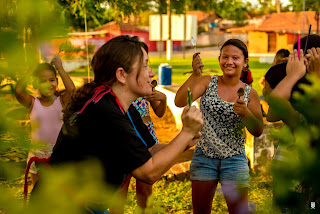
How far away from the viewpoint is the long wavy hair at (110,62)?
2000mm

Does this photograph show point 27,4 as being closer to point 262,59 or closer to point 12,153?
point 12,153

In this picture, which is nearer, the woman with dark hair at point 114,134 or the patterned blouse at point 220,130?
the woman with dark hair at point 114,134

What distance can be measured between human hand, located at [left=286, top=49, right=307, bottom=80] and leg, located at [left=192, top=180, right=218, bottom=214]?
1215 mm

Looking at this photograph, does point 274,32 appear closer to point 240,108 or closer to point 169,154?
point 240,108

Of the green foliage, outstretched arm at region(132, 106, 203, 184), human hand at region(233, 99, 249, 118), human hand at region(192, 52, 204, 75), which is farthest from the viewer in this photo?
human hand at region(192, 52, 204, 75)

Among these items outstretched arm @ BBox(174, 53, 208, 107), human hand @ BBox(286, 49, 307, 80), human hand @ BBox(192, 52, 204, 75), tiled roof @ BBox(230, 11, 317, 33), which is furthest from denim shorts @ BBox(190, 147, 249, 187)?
tiled roof @ BBox(230, 11, 317, 33)

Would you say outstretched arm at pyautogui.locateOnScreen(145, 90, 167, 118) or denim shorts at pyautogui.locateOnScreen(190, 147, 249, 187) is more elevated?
outstretched arm at pyautogui.locateOnScreen(145, 90, 167, 118)

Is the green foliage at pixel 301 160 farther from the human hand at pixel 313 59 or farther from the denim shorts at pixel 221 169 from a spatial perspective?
the denim shorts at pixel 221 169

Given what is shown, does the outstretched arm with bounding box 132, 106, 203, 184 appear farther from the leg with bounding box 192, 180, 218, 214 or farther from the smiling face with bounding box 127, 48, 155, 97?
the leg with bounding box 192, 180, 218, 214

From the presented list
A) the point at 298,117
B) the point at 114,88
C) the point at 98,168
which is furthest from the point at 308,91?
the point at 114,88

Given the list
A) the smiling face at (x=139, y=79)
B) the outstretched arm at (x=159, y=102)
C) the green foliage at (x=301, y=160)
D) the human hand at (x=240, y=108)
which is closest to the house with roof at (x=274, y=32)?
the outstretched arm at (x=159, y=102)

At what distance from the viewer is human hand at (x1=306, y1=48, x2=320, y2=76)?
7.69ft

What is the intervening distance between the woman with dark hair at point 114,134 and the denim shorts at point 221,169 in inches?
56.0

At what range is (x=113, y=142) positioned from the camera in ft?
6.22
